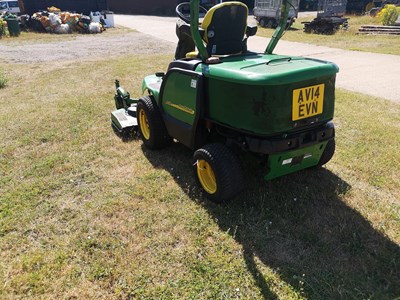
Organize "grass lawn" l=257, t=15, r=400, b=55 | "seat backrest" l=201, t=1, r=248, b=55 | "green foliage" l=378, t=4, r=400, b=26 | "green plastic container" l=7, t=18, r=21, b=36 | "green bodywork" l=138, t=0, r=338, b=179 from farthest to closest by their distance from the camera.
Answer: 1. "green foliage" l=378, t=4, r=400, b=26
2. "green plastic container" l=7, t=18, r=21, b=36
3. "grass lawn" l=257, t=15, r=400, b=55
4. "seat backrest" l=201, t=1, r=248, b=55
5. "green bodywork" l=138, t=0, r=338, b=179

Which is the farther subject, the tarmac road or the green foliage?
the green foliage

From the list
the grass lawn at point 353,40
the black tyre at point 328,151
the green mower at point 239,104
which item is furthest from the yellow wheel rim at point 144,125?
the grass lawn at point 353,40

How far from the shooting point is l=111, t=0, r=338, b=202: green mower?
2.41m

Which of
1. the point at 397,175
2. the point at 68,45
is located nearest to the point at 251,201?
the point at 397,175

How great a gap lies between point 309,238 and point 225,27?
2.02 meters

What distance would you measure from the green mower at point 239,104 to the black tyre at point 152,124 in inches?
3.4

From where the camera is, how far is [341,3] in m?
17.8

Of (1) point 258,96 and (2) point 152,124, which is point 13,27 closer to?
(2) point 152,124

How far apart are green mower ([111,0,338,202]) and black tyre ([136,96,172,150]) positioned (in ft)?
0.28

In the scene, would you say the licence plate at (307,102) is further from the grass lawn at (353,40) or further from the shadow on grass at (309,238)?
the grass lawn at (353,40)

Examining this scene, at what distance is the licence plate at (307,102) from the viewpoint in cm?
244

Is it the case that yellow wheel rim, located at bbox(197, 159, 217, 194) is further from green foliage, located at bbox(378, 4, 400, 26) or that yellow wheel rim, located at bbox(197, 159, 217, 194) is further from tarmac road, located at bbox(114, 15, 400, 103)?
green foliage, located at bbox(378, 4, 400, 26)

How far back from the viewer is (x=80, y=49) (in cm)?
1191

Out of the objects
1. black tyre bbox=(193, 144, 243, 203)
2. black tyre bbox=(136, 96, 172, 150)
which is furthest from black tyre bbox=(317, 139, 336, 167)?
black tyre bbox=(136, 96, 172, 150)
